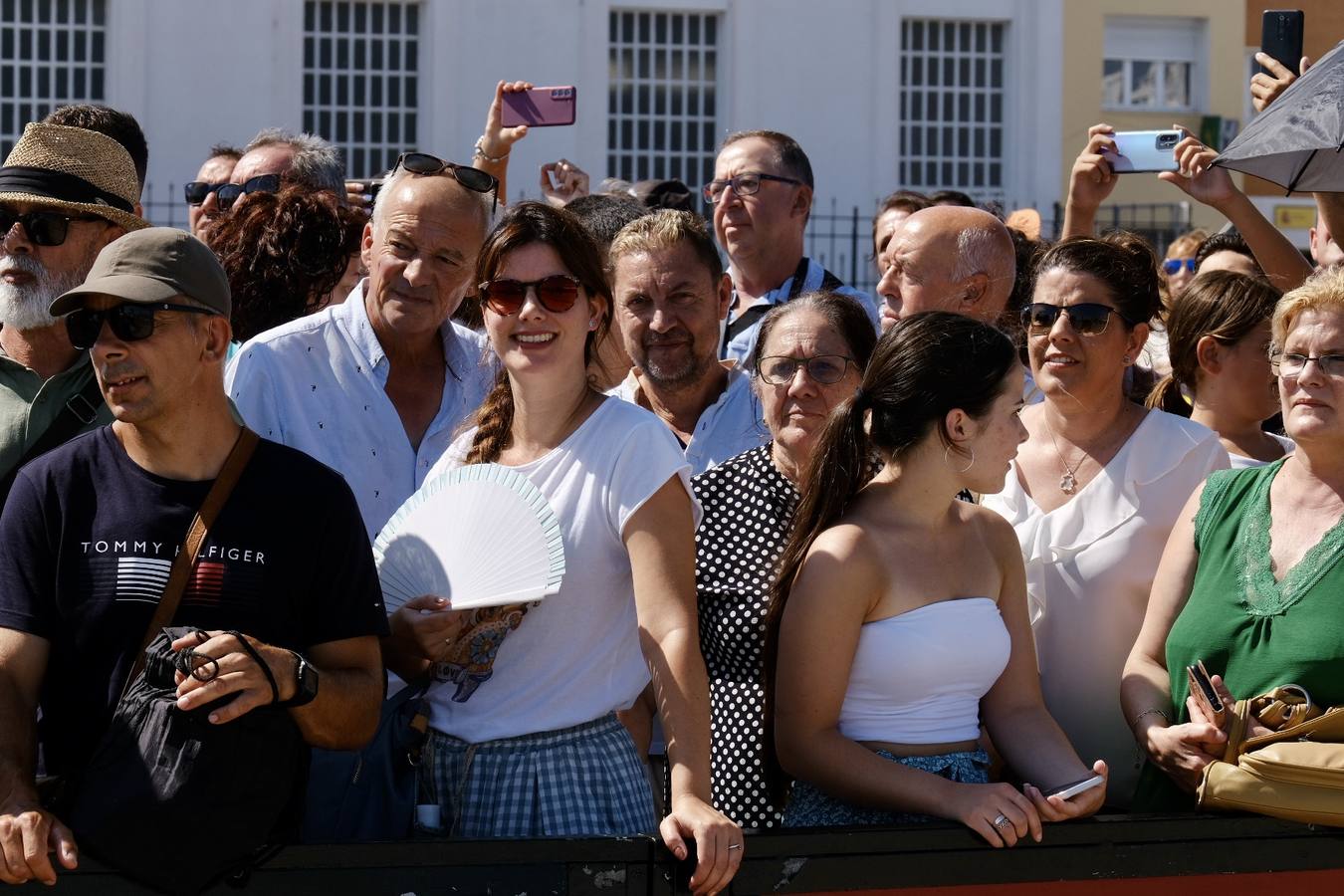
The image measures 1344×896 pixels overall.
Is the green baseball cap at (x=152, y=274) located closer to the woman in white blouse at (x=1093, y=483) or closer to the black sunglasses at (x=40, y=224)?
the black sunglasses at (x=40, y=224)

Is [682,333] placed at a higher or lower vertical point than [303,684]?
higher

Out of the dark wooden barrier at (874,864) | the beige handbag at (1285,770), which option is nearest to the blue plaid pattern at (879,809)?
the dark wooden barrier at (874,864)

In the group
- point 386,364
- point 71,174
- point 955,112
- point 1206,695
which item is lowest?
point 1206,695

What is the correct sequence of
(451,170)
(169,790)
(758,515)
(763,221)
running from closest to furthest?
(169,790)
(758,515)
(451,170)
(763,221)

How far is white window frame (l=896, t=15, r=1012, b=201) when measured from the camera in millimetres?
20484

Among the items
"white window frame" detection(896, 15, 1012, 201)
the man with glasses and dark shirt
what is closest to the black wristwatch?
the man with glasses and dark shirt

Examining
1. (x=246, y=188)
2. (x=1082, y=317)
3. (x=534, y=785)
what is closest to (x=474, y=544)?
(x=534, y=785)

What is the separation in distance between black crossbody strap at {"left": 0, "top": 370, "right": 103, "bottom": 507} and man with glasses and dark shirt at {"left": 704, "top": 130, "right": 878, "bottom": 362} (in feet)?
9.33

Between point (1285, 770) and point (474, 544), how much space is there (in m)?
1.64

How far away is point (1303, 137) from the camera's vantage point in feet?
13.9

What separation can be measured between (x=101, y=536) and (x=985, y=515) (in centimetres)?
180

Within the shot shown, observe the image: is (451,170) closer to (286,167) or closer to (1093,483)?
(1093,483)

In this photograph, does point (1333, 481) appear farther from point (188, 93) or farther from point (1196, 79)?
point (1196, 79)

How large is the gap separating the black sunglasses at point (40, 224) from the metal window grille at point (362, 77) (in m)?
15.0
